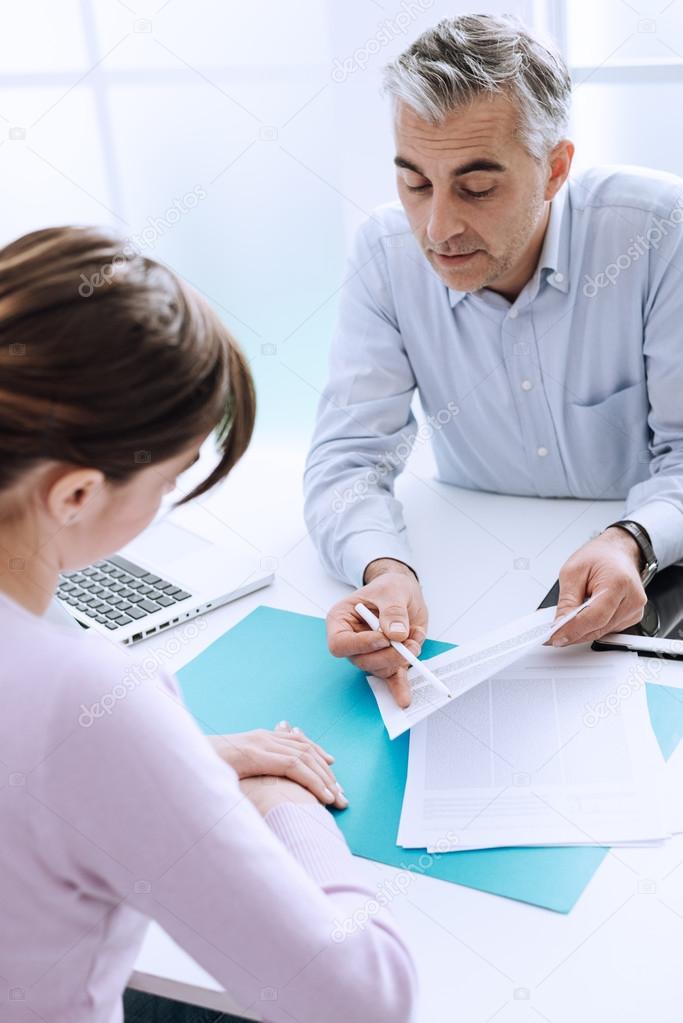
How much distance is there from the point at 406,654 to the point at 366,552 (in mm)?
251

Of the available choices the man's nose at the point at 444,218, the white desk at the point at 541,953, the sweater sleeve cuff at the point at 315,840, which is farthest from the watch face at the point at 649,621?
the man's nose at the point at 444,218

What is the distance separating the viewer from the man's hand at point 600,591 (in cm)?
132

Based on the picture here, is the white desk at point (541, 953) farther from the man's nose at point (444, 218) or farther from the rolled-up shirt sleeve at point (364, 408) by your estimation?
the man's nose at point (444, 218)

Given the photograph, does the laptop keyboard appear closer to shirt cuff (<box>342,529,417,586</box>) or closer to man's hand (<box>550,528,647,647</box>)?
shirt cuff (<box>342,529,417,586</box>)

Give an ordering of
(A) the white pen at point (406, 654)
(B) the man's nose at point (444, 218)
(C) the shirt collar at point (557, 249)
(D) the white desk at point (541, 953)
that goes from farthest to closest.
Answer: (C) the shirt collar at point (557, 249)
(B) the man's nose at point (444, 218)
(A) the white pen at point (406, 654)
(D) the white desk at point (541, 953)

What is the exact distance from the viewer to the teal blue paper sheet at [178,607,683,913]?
1006 mm

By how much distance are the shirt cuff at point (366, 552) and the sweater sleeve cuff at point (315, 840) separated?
0.50 meters

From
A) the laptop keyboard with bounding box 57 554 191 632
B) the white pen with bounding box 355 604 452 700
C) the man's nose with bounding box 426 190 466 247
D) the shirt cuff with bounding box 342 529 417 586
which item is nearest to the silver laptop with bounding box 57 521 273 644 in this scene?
the laptop keyboard with bounding box 57 554 191 632

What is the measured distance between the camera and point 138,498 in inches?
32.5

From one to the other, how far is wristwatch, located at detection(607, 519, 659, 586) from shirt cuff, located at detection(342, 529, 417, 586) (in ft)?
1.03

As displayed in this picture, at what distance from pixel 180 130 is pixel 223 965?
2.38m

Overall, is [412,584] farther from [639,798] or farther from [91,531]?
[91,531]

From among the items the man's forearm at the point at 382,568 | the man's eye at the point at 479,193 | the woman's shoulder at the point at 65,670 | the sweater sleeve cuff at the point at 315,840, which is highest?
the woman's shoulder at the point at 65,670

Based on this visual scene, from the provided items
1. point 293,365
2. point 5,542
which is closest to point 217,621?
point 5,542
